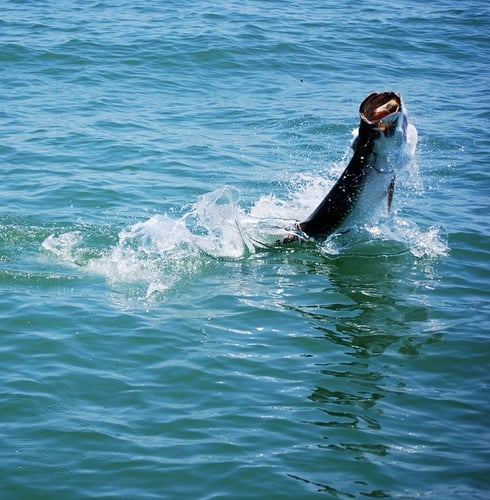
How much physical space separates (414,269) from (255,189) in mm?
2632

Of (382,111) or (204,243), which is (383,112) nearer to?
(382,111)

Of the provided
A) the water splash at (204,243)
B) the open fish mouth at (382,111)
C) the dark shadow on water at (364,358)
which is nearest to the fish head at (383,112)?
the open fish mouth at (382,111)

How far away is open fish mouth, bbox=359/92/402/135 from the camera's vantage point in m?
7.30

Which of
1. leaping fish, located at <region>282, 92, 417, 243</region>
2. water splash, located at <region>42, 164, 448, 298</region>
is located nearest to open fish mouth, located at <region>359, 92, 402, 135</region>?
leaping fish, located at <region>282, 92, 417, 243</region>

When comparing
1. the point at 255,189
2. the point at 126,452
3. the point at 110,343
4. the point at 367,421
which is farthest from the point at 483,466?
the point at 255,189

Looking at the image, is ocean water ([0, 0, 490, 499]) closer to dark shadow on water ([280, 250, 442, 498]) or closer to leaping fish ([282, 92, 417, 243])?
dark shadow on water ([280, 250, 442, 498])

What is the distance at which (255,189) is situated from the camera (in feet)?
34.6

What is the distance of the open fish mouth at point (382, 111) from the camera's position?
23.9 feet

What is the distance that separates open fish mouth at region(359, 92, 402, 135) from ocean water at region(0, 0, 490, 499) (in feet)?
4.65

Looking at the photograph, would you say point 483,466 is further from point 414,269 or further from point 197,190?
point 197,190

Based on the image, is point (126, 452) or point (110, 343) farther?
point (110, 343)

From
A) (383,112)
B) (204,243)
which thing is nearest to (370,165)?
(383,112)

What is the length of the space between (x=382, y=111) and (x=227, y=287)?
206 cm

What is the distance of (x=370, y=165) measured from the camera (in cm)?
798
